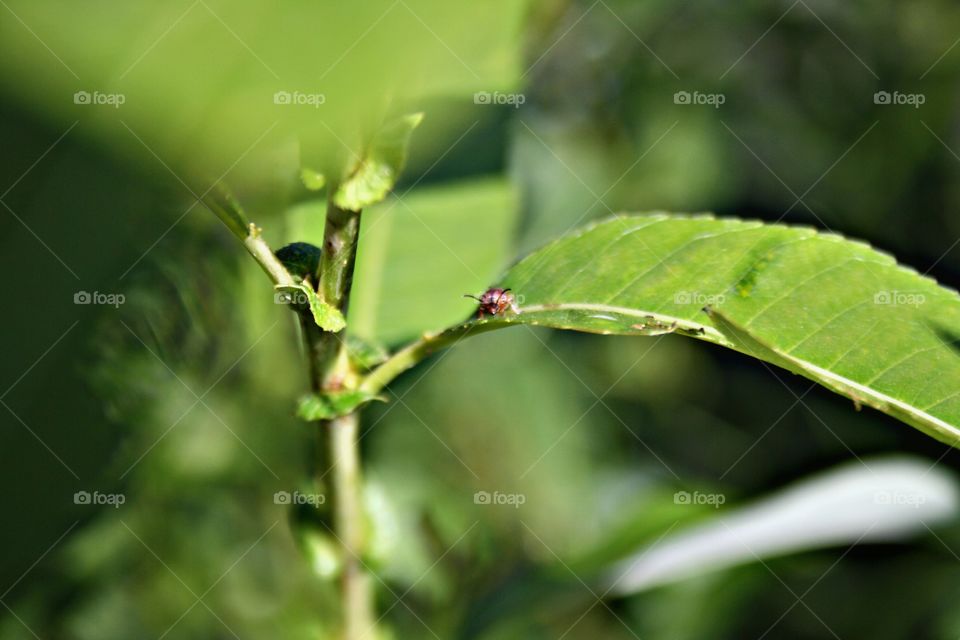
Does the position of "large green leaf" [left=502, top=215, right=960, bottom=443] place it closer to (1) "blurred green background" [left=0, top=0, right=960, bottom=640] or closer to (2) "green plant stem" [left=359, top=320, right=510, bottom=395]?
(2) "green plant stem" [left=359, top=320, right=510, bottom=395]

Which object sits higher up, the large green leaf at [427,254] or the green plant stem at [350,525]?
the large green leaf at [427,254]

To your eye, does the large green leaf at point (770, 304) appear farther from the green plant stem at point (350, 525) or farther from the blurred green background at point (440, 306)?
the blurred green background at point (440, 306)

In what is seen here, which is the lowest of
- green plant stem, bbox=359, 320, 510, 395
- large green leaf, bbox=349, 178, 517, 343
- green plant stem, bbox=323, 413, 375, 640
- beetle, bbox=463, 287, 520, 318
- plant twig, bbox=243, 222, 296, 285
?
green plant stem, bbox=323, 413, 375, 640

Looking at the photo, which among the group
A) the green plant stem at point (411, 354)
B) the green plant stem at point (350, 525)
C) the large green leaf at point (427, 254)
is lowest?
the green plant stem at point (350, 525)

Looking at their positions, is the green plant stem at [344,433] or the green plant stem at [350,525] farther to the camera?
the green plant stem at [350,525]

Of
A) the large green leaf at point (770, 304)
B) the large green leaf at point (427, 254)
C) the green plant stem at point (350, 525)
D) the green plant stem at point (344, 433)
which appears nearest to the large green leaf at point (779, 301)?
the large green leaf at point (770, 304)

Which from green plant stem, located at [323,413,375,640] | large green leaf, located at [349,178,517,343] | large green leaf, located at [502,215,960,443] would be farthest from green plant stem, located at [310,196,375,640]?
large green leaf, located at [349,178,517,343]

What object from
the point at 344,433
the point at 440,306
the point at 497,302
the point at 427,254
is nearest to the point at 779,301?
the point at 497,302
